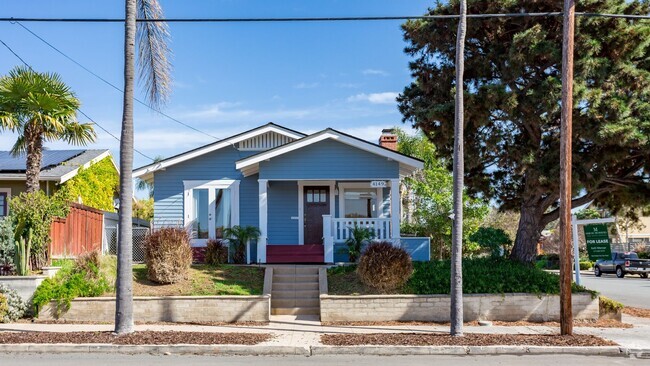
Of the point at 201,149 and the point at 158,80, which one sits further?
the point at 201,149

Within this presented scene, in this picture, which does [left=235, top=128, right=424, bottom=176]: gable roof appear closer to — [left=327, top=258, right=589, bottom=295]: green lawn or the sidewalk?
[left=327, top=258, right=589, bottom=295]: green lawn

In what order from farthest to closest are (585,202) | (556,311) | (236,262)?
(236,262)
(585,202)
(556,311)

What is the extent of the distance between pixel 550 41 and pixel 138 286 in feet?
39.0

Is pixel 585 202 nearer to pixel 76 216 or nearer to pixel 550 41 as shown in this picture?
pixel 550 41

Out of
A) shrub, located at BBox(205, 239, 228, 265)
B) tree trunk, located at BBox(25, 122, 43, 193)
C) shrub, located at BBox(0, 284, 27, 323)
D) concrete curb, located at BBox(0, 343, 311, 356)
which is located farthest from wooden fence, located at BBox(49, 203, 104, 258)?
concrete curb, located at BBox(0, 343, 311, 356)

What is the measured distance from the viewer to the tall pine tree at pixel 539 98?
48.0 feet

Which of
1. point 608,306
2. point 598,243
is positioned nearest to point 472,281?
point 608,306

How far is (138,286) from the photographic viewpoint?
15078mm

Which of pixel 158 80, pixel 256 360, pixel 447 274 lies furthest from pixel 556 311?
pixel 158 80

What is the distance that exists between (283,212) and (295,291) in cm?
504

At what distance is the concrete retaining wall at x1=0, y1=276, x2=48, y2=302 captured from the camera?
555 inches

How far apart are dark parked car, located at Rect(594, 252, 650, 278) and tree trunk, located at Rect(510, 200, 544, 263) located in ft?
73.1

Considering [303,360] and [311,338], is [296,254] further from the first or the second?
[303,360]

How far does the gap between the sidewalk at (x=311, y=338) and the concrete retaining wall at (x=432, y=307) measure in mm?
535
